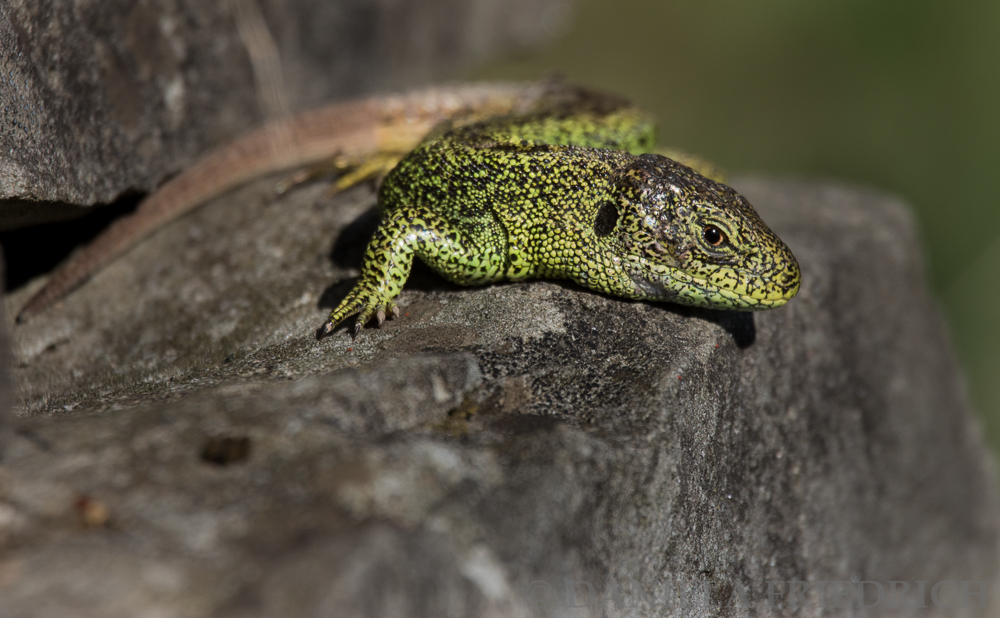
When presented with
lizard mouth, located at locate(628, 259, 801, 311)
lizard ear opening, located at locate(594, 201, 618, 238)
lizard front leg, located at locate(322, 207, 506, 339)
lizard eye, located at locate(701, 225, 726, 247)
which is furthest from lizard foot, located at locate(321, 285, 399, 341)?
lizard eye, located at locate(701, 225, 726, 247)

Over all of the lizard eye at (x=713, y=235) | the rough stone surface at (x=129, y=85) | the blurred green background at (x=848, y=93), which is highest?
the rough stone surface at (x=129, y=85)

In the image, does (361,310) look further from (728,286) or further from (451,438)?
(728,286)

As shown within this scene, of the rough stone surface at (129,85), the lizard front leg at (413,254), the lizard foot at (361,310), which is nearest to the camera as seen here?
the lizard foot at (361,310)

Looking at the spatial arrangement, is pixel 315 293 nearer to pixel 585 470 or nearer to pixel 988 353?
pixel 585 470

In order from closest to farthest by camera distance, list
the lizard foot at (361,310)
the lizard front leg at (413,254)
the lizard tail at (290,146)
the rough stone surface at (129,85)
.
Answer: the lizard foot at (361,310) → the lizard front leg at (413,254) → the rough stone surface at (129,85) → the lizard tail at (290,146)

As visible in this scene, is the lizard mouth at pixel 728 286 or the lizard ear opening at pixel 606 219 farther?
the lizard ear opening at pixel 606 219

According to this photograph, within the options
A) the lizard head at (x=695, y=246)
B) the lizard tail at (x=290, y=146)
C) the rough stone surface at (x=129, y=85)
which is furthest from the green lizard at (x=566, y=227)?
the rough stone surface at (x=129, y=85)

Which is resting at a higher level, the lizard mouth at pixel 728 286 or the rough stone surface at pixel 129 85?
the rough stone surface at pixel 129 85

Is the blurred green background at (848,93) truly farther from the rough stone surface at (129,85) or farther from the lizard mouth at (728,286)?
the lizard mouth at (728,286)
